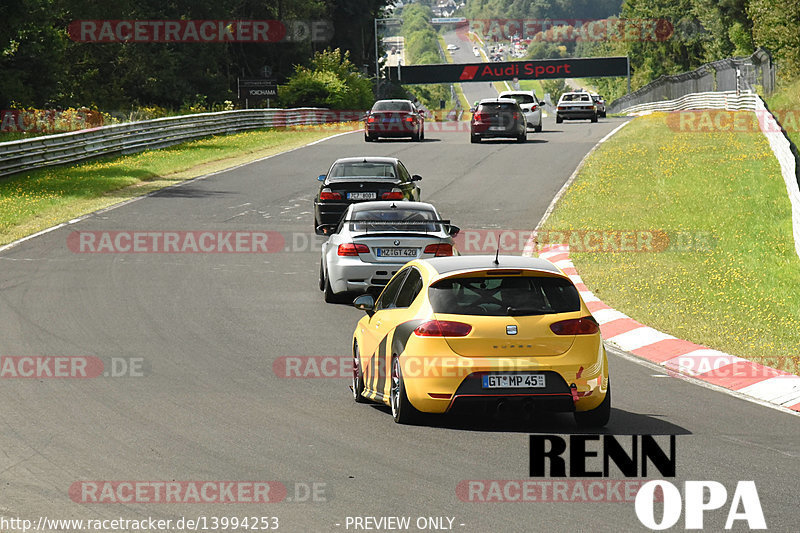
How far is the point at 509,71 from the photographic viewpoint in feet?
389

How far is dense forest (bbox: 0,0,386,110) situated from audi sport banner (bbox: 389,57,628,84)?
2942cm

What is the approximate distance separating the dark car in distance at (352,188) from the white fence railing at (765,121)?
684 cm

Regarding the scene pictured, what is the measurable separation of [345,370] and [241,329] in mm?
2650

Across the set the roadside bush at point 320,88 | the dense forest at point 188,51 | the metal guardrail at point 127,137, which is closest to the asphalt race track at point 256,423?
the metal guardrail at point 127,137

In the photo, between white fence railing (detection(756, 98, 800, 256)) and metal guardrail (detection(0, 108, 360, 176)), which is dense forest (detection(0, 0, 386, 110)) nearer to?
metal guardrail (detection(0, 108, 360, 176))

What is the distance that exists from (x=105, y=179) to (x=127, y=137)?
7.73 meters

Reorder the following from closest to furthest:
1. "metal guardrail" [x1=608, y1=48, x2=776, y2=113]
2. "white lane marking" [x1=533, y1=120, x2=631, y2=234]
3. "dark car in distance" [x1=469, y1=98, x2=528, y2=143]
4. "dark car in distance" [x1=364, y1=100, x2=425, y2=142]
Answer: "white lane marking" [x1=533, y1=120, x2=631, y2=234], "dark car in distance" [x1=469, y1=98, x2=528, y2=143], "dark car in distance" [x1=364, y1=100, x2=425, y2=142], "metal guardrail" [x1=608, y1=48, x2=776, y2=113]

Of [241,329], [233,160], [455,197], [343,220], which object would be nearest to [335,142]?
[233,160]

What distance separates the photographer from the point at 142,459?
27.3 feet

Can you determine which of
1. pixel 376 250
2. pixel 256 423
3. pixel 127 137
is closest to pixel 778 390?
pixel 256 423

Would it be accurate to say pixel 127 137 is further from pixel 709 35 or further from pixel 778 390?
pixel 709 35

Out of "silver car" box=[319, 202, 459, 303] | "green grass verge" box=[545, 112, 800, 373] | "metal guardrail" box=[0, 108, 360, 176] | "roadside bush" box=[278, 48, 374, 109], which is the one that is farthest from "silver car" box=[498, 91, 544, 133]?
"silver car" box=[319, 202, 459, 303]

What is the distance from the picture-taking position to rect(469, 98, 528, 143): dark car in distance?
1738 inches

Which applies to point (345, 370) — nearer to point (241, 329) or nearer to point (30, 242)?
point (241, 329)
